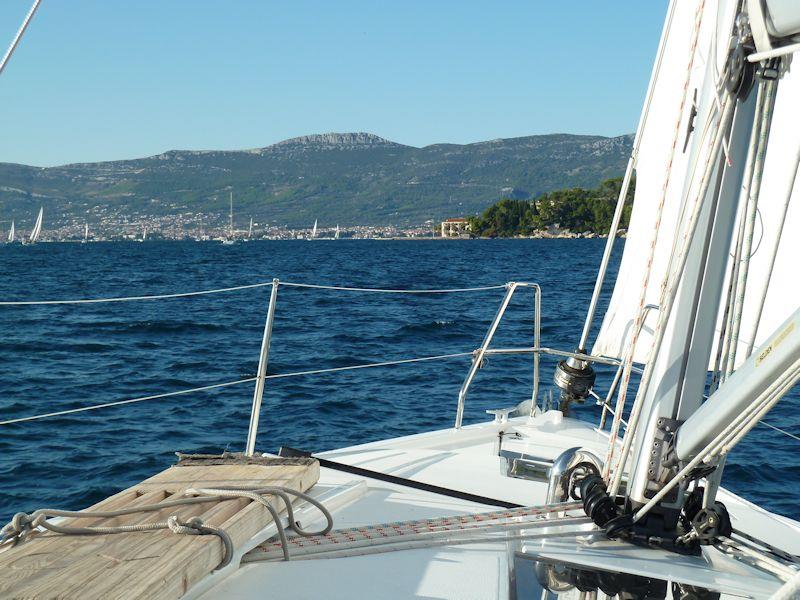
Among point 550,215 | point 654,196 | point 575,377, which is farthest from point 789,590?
point 550,215

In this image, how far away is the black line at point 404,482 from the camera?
289 cm

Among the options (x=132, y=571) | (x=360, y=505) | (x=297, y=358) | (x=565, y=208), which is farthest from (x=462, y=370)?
(x=565, y=208)

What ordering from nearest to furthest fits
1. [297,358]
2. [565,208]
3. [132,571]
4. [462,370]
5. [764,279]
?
1. [132,571]
2. [764,279]
3. [462,370]
4. [297,358]
5. [565,208]

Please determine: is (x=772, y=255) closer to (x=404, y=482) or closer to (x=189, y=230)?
(x=404, y=482)

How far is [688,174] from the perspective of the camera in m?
2.25

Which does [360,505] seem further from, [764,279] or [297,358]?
[297,358]

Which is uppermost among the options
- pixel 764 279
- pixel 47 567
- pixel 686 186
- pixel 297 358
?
pixel 686 186

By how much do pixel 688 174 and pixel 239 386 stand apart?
7860mm

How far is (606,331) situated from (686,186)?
2148mm

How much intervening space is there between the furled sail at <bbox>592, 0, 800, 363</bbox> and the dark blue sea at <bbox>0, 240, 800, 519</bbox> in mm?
1928

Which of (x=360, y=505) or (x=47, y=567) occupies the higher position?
(x=47, y=567)

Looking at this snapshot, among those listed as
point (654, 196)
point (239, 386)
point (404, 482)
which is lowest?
point (239, 386)

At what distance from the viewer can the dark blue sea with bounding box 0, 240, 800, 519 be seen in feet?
20.7

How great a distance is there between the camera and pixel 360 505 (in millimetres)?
2703
